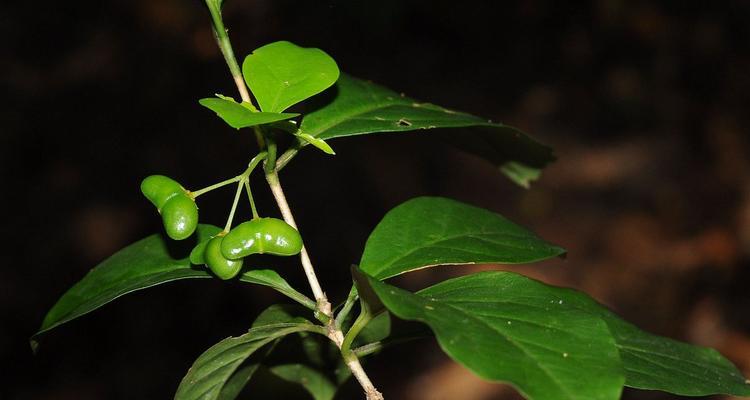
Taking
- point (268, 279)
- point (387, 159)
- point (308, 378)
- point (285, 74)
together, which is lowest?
point (387, 159)

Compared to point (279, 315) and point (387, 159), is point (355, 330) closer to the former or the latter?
point (279, 315)

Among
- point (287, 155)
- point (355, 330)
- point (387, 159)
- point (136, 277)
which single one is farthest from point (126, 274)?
point (387, 159)

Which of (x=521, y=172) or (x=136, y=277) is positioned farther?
(x=521, y=172)

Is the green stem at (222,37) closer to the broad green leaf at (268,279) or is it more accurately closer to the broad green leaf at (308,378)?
the broad green leaf at (268,279)

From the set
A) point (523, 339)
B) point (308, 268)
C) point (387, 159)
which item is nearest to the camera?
point (523, 339)

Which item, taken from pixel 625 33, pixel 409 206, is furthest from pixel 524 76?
pixel 409 206

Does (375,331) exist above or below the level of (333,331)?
below

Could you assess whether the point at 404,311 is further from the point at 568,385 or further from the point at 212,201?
the point at 212,201
